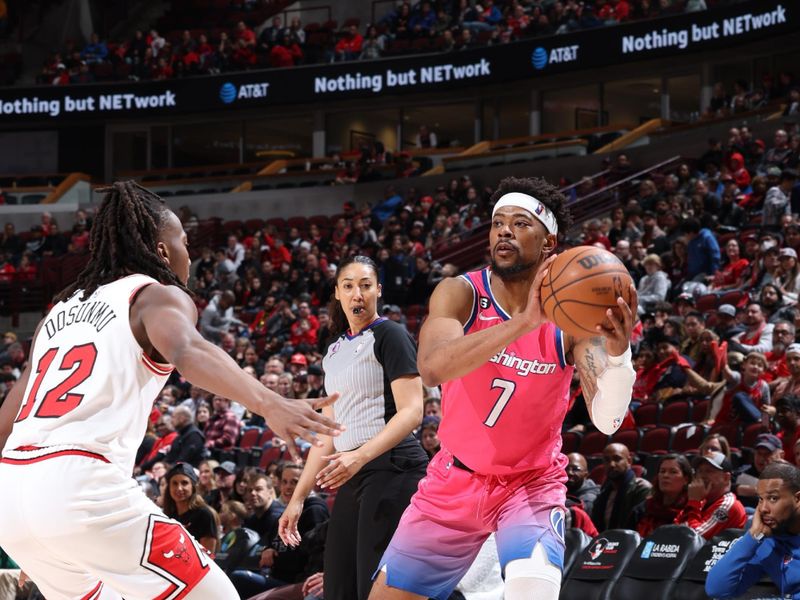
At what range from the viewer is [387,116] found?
92.6ft

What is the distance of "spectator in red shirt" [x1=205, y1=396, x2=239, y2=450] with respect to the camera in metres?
12.6

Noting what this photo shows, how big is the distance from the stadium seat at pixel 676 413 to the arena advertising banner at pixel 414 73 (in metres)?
12.2

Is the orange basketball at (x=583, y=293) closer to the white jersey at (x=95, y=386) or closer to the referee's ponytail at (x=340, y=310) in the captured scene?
the white jersey at (x=95, y=386)

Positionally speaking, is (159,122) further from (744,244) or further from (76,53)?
(744,244)

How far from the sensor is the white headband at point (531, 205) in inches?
169

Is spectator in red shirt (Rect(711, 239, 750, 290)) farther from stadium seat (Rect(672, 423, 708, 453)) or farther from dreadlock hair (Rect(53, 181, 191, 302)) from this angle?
dreadlock hair (Rect(53, 181, 191, 302))

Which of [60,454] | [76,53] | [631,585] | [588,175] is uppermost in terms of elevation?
[76,53]

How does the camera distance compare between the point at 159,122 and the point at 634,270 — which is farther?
the point at 159,122

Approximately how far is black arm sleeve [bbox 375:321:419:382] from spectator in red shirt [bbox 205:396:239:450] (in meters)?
7.60

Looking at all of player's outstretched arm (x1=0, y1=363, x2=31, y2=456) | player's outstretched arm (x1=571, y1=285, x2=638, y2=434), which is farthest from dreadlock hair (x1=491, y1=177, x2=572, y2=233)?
player's outstretched arm (x1=0, y1=363, x2=31, y2=456)

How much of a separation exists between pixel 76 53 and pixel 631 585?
2591 centimetres

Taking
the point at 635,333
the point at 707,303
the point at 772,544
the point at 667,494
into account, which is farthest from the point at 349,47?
the point at 772,544

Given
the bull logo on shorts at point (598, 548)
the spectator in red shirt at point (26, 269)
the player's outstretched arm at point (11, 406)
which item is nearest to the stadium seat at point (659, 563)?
the bull logo on shorts at point (598, 548)

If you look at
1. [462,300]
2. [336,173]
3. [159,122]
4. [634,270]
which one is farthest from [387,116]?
[462,300]
